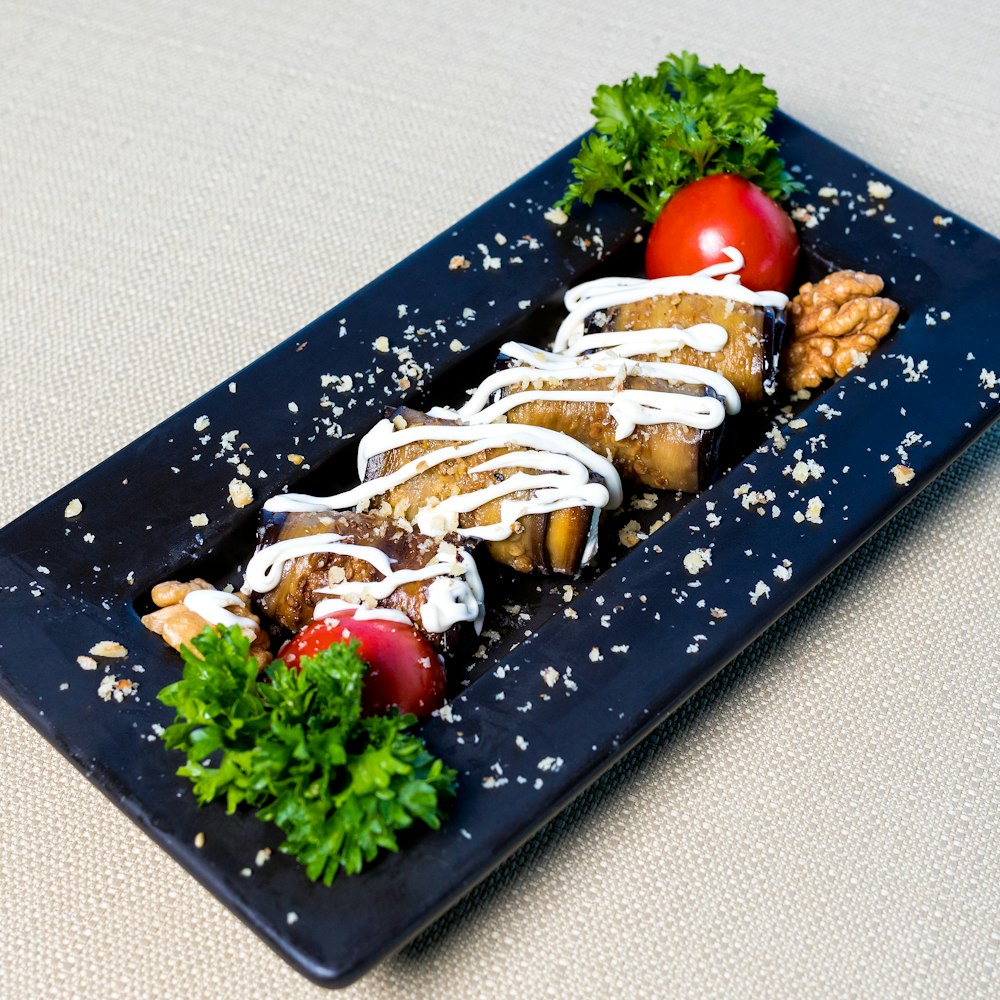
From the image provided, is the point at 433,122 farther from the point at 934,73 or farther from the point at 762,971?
the point at 762,971

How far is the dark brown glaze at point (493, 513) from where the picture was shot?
7.63 ft

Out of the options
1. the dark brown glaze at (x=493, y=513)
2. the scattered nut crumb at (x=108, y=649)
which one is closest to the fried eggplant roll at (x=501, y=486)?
the dark brown glaze at (x=493, y=513)

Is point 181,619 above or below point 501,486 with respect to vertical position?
above

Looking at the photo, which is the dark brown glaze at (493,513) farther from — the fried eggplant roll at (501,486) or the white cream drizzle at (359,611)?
the white cream drizzle at (359,611)

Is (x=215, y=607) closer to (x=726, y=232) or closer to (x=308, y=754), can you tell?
(x=308, y=754)

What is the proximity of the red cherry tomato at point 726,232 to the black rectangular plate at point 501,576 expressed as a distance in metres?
0.11

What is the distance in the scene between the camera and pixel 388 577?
7.33 feet

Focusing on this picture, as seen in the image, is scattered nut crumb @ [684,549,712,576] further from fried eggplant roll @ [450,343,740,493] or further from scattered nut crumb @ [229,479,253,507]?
scattered nut crumb @ [229,479,253,507]

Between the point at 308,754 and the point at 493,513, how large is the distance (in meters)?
0.61

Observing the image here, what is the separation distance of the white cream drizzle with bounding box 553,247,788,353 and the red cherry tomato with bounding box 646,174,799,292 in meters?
0.03

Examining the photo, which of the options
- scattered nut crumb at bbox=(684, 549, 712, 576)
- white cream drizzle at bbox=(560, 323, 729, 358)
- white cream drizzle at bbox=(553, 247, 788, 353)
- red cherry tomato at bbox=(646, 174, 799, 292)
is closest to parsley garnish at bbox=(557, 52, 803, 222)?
red cherry tomato at bbox=(646, 174, 799, 292)

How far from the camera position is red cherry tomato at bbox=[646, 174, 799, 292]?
2.66 m

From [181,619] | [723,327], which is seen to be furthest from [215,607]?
[723,327]

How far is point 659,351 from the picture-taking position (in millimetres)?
2555
